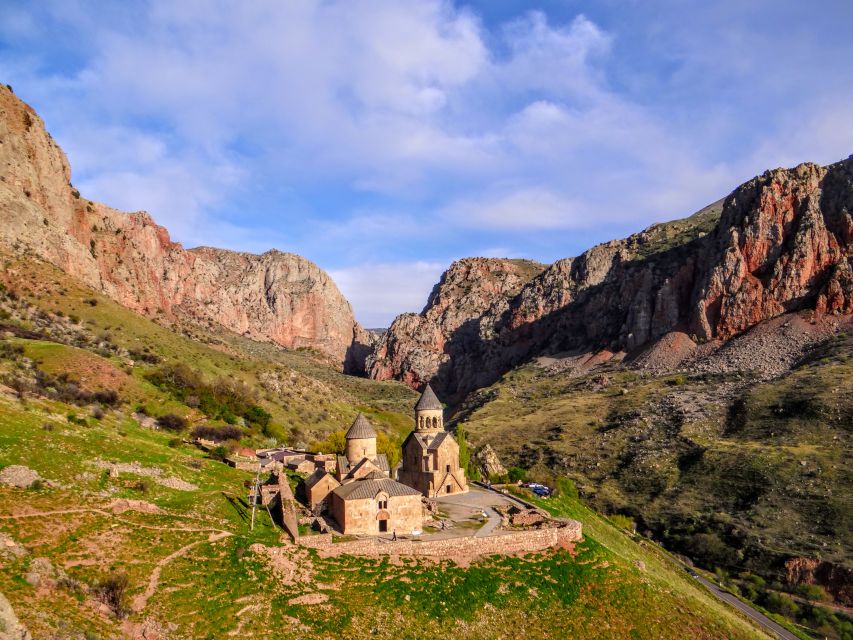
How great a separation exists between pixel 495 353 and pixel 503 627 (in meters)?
136

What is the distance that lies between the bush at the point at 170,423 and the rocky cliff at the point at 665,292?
8945 centimetres

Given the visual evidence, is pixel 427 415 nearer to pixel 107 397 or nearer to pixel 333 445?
pixel 333 445

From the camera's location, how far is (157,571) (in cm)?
2078

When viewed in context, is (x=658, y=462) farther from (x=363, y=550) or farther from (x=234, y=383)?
(x=234, y=383)

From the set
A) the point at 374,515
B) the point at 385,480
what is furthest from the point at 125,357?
the point at 374,515

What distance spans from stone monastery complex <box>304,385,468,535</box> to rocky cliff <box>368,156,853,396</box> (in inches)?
2921

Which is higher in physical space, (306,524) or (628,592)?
(306,524)

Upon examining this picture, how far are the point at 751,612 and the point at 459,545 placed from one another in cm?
2556

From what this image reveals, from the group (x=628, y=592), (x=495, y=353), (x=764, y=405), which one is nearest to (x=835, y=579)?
(x=628, y=592)

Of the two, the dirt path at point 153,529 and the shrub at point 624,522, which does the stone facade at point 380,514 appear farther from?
the shrub at point 624,522

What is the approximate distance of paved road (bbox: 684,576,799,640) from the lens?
36844 millimetres

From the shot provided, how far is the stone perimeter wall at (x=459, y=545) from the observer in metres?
27.0

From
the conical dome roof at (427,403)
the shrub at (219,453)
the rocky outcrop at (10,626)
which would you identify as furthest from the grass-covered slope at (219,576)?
the conical dome roof at (427,403)

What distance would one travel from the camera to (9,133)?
231 feet
